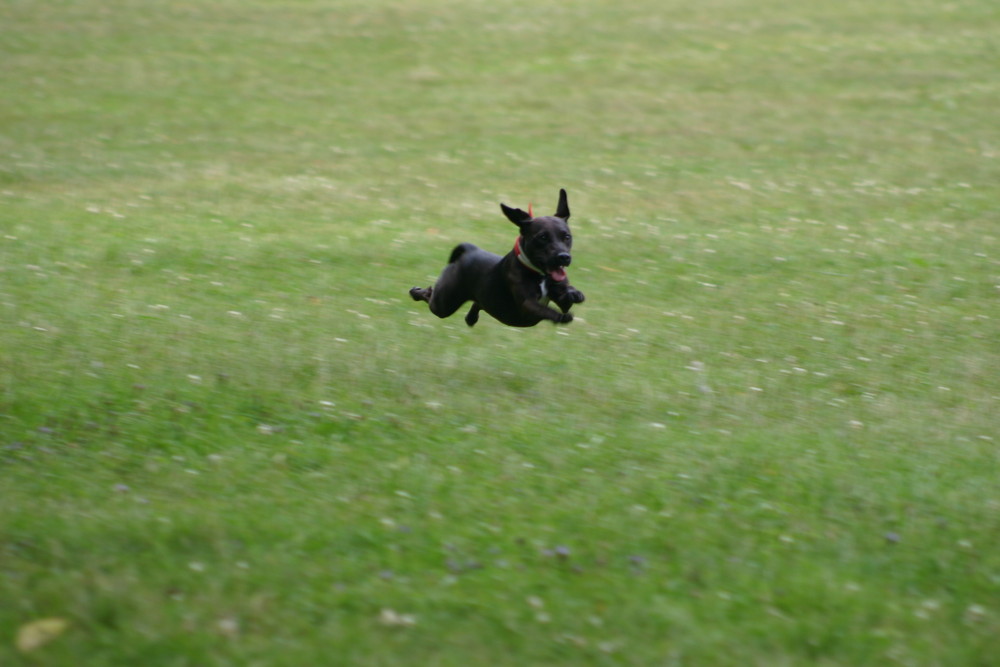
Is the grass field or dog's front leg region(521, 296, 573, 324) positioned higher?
dog's front leg region(521, 296, 573, 324)

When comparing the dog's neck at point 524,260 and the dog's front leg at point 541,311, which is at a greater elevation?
the dog's neck at point 524,260

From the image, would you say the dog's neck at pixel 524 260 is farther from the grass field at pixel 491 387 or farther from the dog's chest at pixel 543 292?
the grass field at pixel 491 387

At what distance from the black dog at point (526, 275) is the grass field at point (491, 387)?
971mm

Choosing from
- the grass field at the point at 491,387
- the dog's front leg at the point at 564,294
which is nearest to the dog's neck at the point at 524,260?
the dog's front leg at the point at 564,294

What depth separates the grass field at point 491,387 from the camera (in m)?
6.57

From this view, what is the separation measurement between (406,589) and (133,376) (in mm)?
4649

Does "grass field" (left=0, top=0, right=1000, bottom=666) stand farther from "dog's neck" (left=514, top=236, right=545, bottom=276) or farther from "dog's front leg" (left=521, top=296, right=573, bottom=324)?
"dog's neck" (left=514, top=236, right=545, bottom=276)

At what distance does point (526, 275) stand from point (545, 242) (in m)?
0.40

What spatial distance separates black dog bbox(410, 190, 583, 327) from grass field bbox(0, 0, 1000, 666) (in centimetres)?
97

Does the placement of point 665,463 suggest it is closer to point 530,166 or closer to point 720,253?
point 720,253

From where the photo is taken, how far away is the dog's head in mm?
8945

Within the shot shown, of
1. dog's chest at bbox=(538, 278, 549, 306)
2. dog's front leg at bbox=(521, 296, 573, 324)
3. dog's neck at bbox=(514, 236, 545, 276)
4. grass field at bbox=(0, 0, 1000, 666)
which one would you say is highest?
dog's neck at bbox=(514, 236, 545, 276)

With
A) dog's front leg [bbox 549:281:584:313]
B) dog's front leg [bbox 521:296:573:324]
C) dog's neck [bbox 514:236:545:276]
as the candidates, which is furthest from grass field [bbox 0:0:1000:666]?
dog's neck [bbox 514:236:545:276]

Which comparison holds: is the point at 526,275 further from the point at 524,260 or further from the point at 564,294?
the point at 564,294
